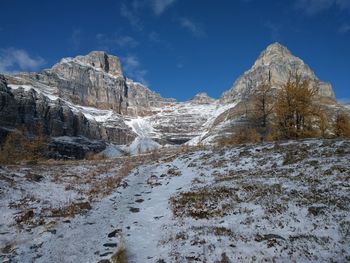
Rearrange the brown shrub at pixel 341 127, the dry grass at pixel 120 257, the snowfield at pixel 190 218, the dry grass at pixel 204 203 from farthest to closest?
1. the brown shrub at pixel 341 127
2. the dry grass at pixel 204 203
3. the snowfield at pixel 190 218
4. the dry grass at pixel 120 257

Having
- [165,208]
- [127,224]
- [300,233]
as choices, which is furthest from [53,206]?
[300,233]

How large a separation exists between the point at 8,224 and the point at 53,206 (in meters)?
3.64

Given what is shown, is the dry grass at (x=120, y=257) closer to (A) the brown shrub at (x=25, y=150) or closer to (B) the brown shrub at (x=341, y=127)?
(A) the brown shrub at (x=25, y=150)

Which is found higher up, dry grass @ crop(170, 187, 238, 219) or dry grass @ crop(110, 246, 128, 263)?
dry grass @ crop(170, 187, 238, 219)

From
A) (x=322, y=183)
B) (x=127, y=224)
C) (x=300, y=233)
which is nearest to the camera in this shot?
(x=300, y=233)

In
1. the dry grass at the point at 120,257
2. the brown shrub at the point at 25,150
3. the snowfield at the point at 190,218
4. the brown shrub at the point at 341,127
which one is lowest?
the dry grass at the point at 120,257

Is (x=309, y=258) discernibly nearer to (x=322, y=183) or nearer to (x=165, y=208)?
(x=322, y=183)

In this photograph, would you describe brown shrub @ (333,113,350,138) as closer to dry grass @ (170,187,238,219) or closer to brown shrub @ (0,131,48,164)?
dry grass @ (170,187,238,219)

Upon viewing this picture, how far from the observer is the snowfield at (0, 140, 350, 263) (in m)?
12.8

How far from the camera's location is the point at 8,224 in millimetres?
16031

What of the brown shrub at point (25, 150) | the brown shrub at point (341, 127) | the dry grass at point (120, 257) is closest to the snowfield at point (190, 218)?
the dry grass at point (120, 257)

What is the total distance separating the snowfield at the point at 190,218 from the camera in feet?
42.0

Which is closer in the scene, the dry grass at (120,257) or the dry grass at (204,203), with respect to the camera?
the dry grass at (120,257)


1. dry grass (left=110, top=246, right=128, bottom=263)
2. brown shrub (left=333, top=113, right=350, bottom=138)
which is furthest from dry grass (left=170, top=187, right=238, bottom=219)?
brown shrub (left=333, top=113, right=350, bottom=138)
